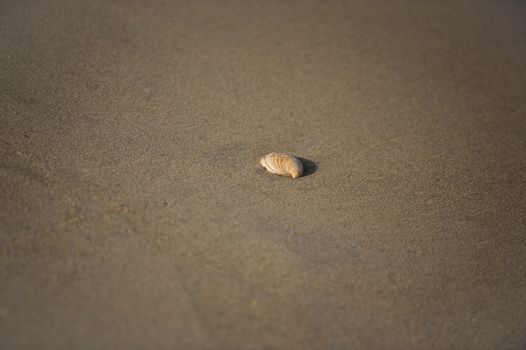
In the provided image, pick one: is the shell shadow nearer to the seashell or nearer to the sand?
the sand

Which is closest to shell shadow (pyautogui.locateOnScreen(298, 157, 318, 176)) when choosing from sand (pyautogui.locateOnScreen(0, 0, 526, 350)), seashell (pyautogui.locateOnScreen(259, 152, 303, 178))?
sand (pyautogui.locateOnScreen(0, 0, 526, 350))

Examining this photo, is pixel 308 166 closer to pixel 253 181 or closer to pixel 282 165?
pixel 282 165

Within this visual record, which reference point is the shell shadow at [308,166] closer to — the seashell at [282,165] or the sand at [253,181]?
the sand at [253,181]

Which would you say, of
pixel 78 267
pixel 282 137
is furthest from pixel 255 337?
pixel 282 137

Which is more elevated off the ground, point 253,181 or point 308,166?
point 308,166

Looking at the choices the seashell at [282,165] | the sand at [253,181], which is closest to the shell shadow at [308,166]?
the sand at [253,181]

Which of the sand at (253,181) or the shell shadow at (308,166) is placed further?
the shell shadow at (308,166)

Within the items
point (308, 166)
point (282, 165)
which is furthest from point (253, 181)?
point (308, 166)
